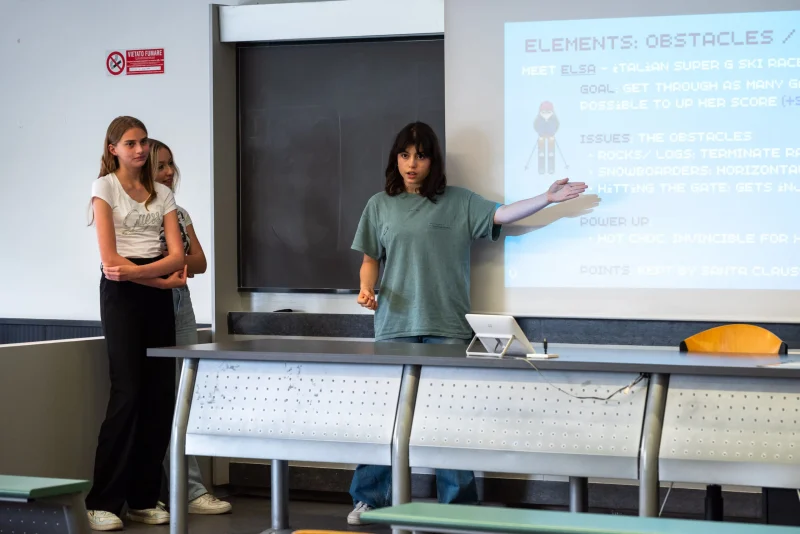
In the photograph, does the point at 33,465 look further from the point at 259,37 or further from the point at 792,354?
the point at 792,354

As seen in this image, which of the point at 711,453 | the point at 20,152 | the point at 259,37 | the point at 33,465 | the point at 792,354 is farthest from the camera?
the point at 20,152

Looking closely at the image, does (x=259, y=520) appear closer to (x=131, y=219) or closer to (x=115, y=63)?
(x=131, y=219)

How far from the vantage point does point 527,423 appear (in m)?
3.26

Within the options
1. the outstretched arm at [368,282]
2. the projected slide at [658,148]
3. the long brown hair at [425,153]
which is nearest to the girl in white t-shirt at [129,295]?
the outstretched arm at [368,282]

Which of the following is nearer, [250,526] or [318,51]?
[250,526]

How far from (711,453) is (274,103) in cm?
304

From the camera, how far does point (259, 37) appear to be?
5090 mm

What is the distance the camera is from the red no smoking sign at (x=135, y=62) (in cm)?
593

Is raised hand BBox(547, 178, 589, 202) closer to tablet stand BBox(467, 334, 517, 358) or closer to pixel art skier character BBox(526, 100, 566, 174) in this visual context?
pixel art skier character BBox(526, 100, 566, 174)

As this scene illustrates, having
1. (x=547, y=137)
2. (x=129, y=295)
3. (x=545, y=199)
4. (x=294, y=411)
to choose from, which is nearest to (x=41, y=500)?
(x=294, y=411)

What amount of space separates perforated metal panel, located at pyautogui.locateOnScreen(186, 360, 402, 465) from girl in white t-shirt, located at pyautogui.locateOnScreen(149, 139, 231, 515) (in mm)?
943

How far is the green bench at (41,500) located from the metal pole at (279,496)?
1.75m

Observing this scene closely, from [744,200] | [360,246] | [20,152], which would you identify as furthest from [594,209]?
[20,152]

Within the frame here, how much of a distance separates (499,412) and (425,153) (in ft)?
4.92
